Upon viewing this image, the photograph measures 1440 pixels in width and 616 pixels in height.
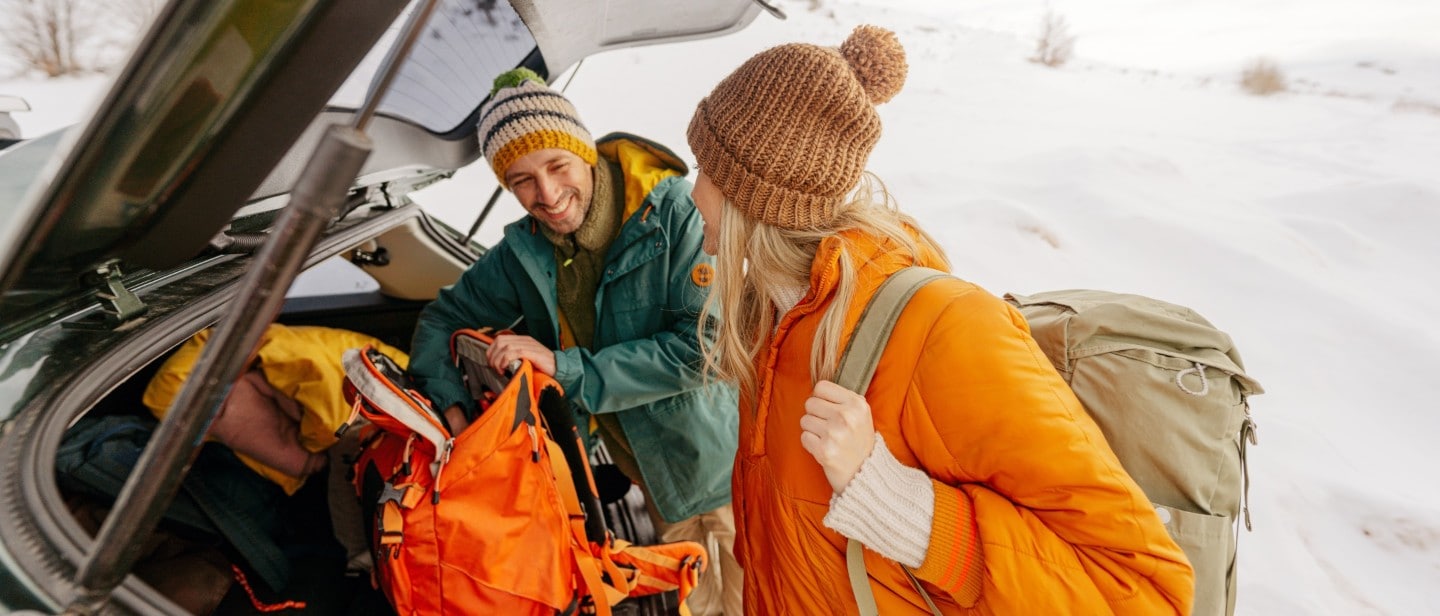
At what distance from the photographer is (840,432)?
3.29 feet

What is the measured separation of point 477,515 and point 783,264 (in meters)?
1.02

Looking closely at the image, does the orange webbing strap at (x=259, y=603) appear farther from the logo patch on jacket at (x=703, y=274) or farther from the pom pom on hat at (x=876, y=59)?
the pom pom on hat at (x=876, y=59)

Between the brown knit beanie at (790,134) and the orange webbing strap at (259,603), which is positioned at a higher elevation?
the brown knit beanie at (790,134)

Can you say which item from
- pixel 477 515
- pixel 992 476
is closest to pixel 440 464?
pixel 477 515

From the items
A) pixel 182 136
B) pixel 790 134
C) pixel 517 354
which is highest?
pixel 790 134

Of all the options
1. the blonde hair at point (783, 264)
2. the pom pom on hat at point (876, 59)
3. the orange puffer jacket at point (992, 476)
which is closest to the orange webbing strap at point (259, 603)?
the blonde hair at point (783, 264)

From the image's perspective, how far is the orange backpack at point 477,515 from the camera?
4.79 feet

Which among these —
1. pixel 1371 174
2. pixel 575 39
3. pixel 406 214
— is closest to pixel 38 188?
pixel 575 39

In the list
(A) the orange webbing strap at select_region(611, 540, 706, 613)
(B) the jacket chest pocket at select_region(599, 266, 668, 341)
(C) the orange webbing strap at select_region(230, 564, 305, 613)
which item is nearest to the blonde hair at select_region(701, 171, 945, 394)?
(B) the jacket chest pocket at select_region(599, 266, 668, 341)

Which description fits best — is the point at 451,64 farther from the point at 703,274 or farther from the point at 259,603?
the point at 259,603

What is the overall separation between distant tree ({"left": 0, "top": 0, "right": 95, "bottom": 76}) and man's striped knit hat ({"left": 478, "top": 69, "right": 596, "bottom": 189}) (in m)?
0.87

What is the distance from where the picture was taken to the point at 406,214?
2514 mm

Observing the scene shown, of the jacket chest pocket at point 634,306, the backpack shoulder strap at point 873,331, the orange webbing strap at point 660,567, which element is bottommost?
the orange webbing strap at point 660,567

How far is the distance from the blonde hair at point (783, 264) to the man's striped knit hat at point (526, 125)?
0.77 metres
